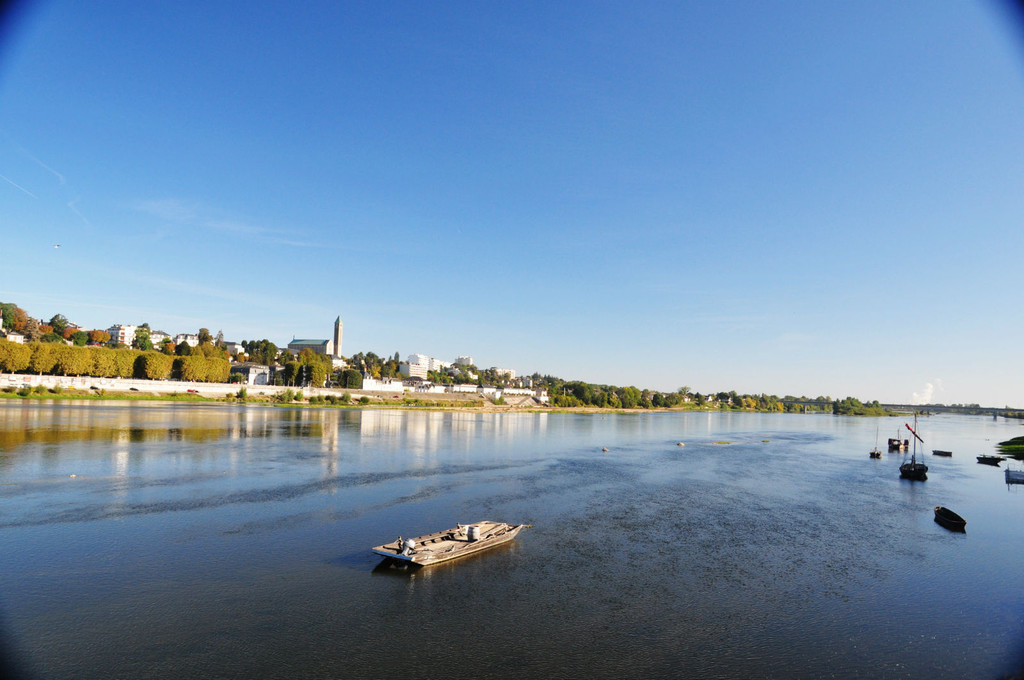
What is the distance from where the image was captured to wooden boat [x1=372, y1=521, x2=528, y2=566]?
848 inches

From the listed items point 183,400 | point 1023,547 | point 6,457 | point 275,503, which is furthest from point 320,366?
point 1023,547

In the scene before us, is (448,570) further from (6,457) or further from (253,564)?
(6,457)

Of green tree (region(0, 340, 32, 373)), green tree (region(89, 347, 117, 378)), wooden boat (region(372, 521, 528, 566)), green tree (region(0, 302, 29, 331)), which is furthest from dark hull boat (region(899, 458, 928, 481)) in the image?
green tree (region(0, 302, 29, 331))

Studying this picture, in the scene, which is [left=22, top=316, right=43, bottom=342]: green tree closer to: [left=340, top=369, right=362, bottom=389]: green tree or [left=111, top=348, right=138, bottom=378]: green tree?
[left=111, top=348, right=138, bottom=378]: green tree

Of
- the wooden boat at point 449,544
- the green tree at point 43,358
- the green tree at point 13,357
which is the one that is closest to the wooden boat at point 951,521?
the wooden boat at point 449,544

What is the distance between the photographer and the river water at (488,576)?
14.9m

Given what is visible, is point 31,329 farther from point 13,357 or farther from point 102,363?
point 13,357

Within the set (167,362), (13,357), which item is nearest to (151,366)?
(167,362)

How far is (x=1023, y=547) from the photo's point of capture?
2803 centimetres

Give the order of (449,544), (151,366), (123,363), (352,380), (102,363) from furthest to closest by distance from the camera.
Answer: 1. (352,380)
2. (151,366)
3. (123,363)
4. (102,363)
5. (449,544)

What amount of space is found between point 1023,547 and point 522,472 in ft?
107

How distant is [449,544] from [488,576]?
281 centimetres

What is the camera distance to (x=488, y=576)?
20969 millimetres

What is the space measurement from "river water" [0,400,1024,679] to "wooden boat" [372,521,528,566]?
28.5 inches
